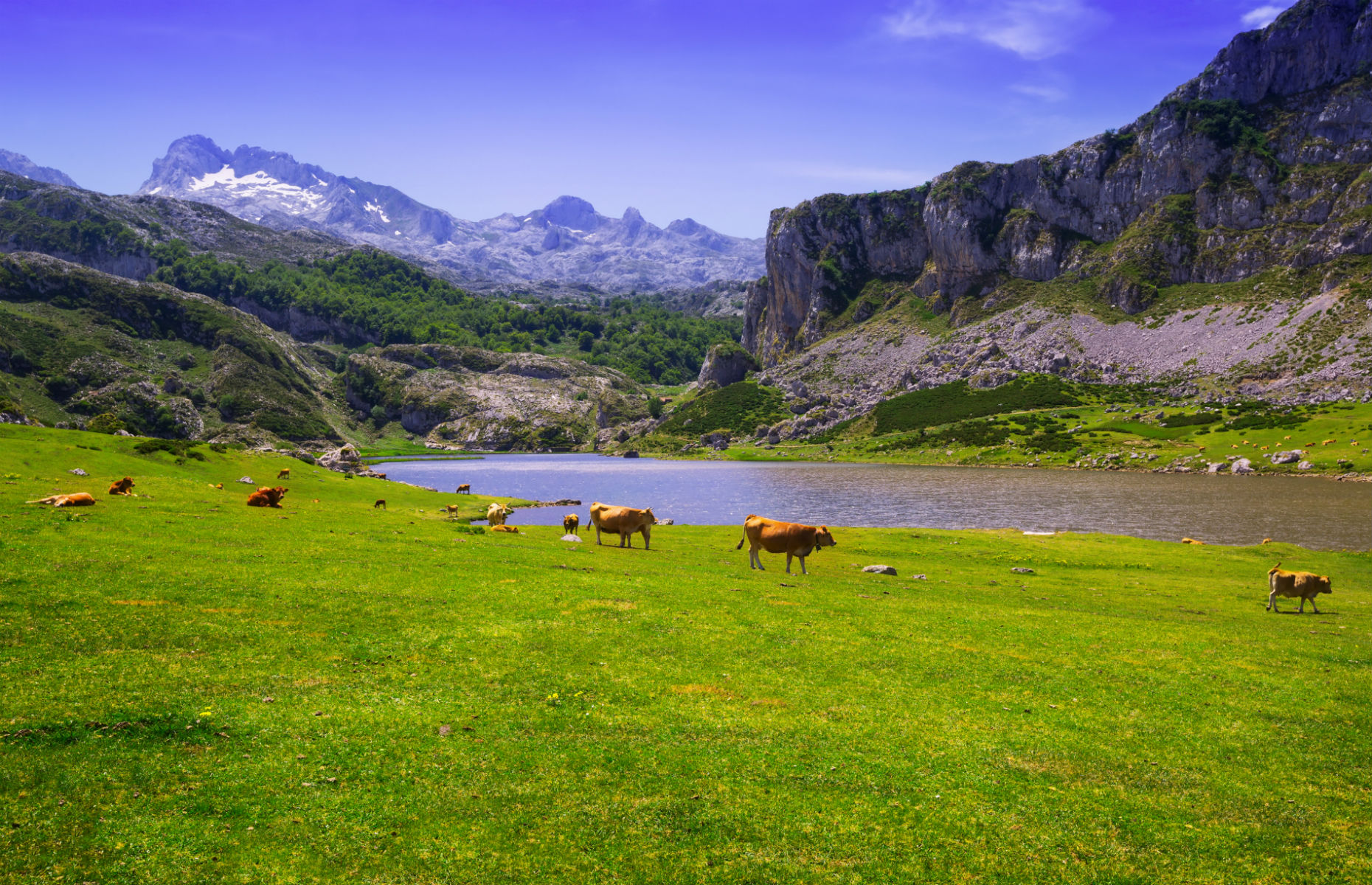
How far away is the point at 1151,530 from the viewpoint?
7575 centimetres

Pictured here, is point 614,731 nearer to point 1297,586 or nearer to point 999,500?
point 1297,586

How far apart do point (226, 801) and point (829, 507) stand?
9783cm

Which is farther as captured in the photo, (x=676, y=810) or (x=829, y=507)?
(x=829, y=507)

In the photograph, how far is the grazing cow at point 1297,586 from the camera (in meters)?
31.8

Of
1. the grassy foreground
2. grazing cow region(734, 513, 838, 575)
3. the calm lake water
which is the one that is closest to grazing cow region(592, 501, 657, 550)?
grazing cow region(734, 513, 838, 575)

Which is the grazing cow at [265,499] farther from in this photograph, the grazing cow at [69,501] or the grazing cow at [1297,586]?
the grazing cow at [1297,586]

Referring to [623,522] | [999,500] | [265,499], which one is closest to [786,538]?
[623,522]

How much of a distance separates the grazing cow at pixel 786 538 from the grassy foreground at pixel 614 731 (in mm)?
8052

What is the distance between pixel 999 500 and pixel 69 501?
110 meters

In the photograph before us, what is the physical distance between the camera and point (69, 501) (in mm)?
30453

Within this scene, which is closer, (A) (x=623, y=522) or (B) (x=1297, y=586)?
(B) (x=1297, y=586)

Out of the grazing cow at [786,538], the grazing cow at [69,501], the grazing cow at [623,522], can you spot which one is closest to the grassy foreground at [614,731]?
the grazing cow at [69,501]

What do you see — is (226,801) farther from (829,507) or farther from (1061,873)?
(829,507)

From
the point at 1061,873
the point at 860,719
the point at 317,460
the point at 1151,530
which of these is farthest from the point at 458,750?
the point at 317,460
